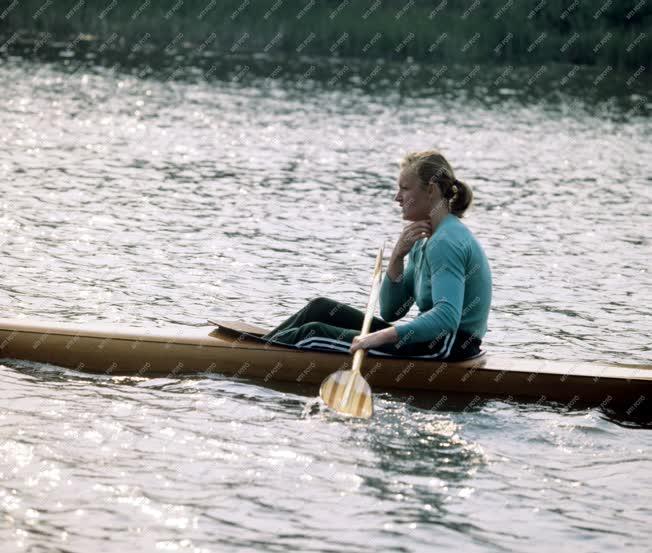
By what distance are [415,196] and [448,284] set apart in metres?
0.50

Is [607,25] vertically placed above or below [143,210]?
above

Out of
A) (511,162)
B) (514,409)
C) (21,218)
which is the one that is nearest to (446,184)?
(514,409)

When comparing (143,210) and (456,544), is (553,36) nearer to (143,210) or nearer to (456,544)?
(143,210)

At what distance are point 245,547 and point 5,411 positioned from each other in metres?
2.00

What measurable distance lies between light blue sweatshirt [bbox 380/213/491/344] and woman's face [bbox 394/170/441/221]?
0.38ft

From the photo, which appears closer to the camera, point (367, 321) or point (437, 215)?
point (437, 215)

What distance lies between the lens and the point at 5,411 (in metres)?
6.09

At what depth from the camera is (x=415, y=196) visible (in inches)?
245

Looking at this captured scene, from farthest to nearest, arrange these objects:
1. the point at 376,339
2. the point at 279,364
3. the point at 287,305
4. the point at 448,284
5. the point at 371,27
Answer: the point at 371,27 < the point at 287,305 < the point at 279,364 < the point at 376,339 < the point at 448,284

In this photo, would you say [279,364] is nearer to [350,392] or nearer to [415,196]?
[350,392]

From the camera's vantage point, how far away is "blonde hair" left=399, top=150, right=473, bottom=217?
6.16 m

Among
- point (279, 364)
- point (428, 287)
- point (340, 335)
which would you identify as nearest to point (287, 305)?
point (279, 364)

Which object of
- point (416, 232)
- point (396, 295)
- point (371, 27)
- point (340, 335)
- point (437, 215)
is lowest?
point (340, 335)

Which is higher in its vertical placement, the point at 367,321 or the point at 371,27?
the point at 371,27
